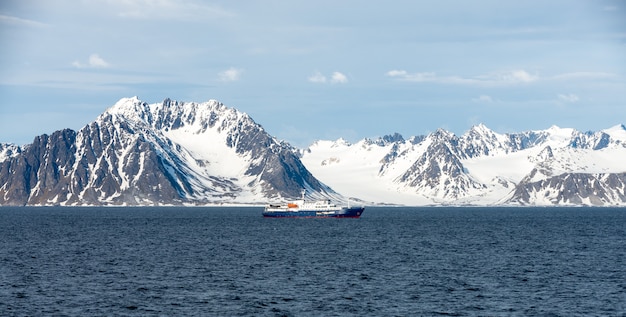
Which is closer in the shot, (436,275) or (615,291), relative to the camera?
(615,291)

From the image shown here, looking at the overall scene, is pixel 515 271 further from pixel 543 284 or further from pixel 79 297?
pixel 79 297

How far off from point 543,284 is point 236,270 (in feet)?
137

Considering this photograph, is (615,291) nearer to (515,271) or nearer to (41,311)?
(515,271)

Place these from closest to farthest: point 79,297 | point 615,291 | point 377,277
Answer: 1. point 79,297
2. point 615,291
3. point 377,277

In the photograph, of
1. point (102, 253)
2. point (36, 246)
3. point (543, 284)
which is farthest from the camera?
point (36, 246)

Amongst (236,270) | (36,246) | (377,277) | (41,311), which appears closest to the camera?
(41,311)

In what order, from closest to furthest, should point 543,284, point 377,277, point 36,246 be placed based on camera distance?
point 543,284
point 377,277
point 36,246

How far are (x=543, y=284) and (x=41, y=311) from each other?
194ft

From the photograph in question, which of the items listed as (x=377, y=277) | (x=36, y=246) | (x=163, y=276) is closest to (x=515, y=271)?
(x=377, y=277)

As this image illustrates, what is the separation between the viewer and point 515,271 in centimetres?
11856

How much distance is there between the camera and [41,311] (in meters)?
83.6

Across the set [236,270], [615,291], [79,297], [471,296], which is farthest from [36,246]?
[615,291]

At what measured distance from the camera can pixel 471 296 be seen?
311 ft

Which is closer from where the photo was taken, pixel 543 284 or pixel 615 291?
pixel 615 291
